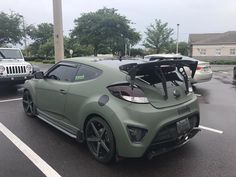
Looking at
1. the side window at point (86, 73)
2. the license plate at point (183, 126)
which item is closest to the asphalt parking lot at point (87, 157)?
the license plate at point (183, 126)

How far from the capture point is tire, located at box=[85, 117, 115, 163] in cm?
346

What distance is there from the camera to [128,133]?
3.23m

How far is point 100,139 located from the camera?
365 centimetres

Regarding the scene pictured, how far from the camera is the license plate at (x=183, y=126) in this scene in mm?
3593

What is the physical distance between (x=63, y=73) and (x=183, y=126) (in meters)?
2.40

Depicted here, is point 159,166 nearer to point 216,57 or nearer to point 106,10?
point 106,10

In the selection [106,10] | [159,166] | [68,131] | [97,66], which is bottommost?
[159,166]

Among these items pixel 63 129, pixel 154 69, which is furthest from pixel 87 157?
pixel 154 69

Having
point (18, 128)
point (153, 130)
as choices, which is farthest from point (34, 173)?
point (18, 128)

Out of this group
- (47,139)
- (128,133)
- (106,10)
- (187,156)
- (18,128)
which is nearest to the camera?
(128,133)

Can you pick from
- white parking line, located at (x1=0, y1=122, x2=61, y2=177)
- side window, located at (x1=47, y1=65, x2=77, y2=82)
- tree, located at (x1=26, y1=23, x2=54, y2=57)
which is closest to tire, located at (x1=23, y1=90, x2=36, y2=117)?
white parking line, located at (x1=0, y1=122, x2=61, y2=177)

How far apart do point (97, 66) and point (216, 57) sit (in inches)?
1741

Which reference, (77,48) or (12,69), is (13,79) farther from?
(77,48)

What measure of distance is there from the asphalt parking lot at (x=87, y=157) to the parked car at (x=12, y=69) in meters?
3.56
